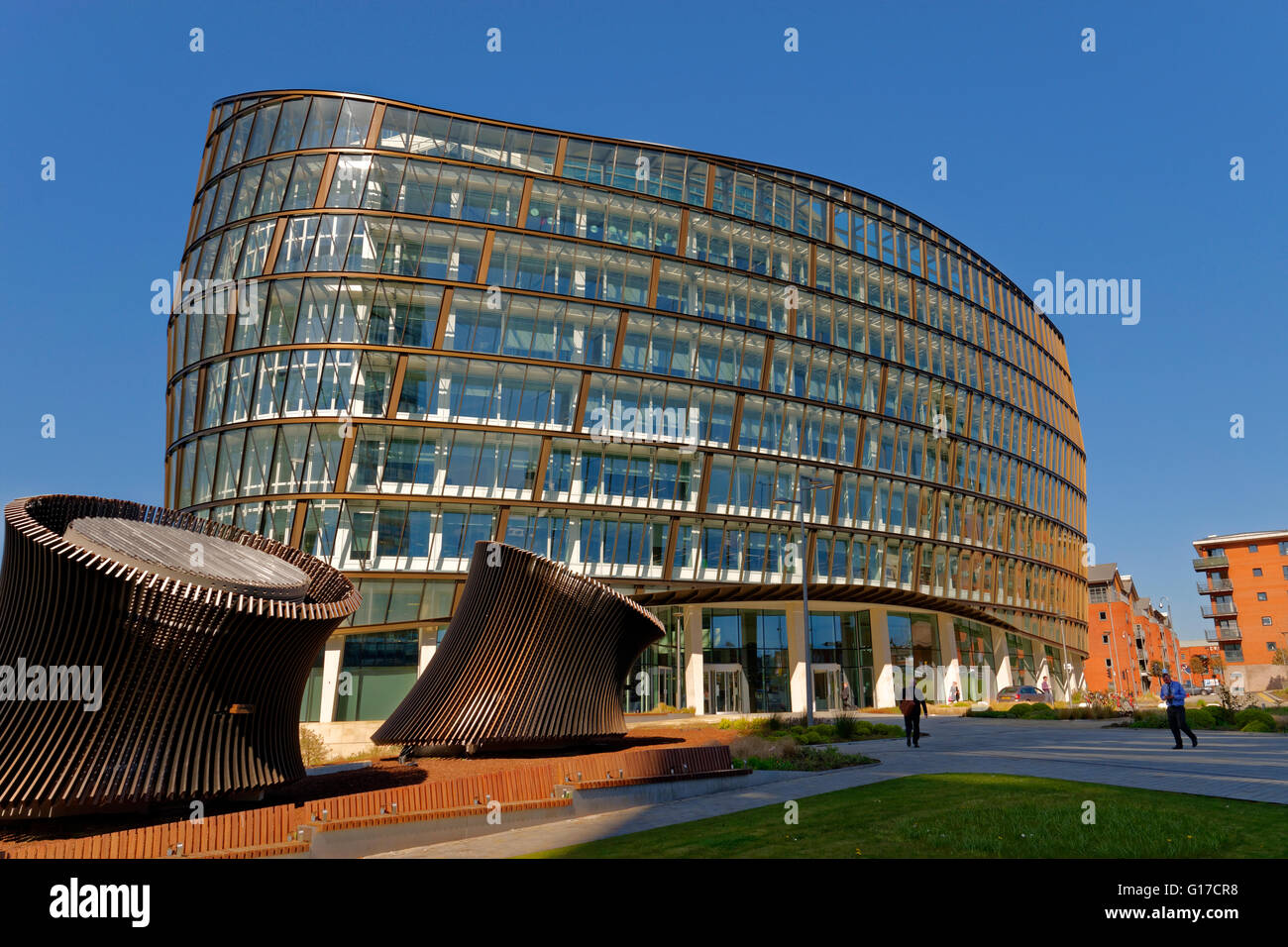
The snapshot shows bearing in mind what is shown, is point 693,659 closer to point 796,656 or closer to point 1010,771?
point 796,656

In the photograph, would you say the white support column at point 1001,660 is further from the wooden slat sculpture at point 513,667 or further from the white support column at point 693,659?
the wooden slat sculpture at point 513,667

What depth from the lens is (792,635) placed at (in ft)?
168

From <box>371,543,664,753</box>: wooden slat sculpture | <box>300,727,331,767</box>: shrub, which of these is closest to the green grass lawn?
<box>371,543,664,753</box>: wooden slat sculpture

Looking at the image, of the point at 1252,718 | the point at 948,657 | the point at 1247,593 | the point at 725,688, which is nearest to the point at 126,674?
the point at 1252,718

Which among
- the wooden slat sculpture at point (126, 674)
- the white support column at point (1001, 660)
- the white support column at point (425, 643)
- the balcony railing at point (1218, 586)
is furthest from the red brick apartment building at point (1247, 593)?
the wooden slat sculpture at point (126, 674)

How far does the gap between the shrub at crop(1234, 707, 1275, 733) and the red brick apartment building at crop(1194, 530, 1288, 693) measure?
77320 mm

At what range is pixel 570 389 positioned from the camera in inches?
1831

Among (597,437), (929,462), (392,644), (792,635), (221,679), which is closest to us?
(221,679)

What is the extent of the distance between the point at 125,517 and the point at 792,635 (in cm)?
4198

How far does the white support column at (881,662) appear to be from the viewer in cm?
5319

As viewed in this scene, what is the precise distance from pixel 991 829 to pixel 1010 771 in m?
7.58

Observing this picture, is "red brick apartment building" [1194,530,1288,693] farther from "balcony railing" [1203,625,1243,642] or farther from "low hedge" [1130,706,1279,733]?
"low hedge" [1130,706,1279,733]

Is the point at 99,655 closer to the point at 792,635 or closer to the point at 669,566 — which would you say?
the point at 669,566
